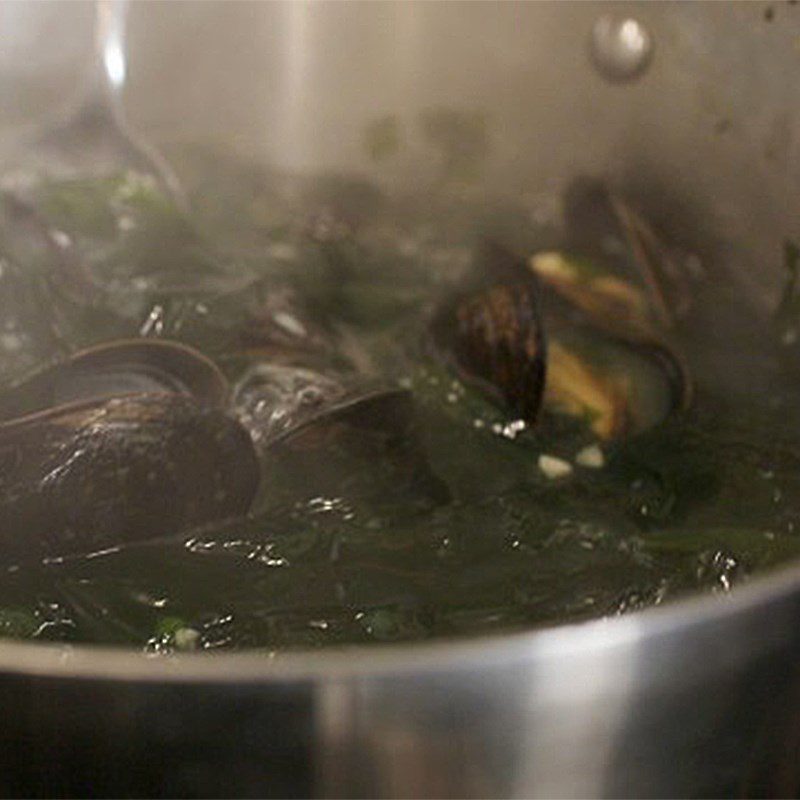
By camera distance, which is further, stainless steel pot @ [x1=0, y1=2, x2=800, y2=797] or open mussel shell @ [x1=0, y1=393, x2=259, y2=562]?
open mussel shell @ [x1=0, y1=393, x2=259, y2=562]

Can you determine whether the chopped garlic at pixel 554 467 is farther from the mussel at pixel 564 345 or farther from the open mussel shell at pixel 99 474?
the open mussel shell at pixel 99 474

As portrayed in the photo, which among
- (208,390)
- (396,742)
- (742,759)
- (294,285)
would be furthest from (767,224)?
(396,742)

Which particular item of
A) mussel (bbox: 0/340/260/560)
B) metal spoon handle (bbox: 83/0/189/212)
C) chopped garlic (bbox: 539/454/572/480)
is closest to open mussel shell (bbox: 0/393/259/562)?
mussel (bbox: 0/340/260/560)

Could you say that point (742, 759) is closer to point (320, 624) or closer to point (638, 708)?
point (638, 708)

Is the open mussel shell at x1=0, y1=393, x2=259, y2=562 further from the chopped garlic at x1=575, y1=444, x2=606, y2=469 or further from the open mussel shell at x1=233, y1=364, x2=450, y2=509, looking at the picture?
the chopped garlic at x1=575, y1=444, x2=606, y2=469

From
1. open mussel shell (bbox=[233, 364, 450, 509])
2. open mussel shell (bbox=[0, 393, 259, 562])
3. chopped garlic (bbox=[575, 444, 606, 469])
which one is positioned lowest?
chopped garlic (bbox=[575, 444, 606, 469])
